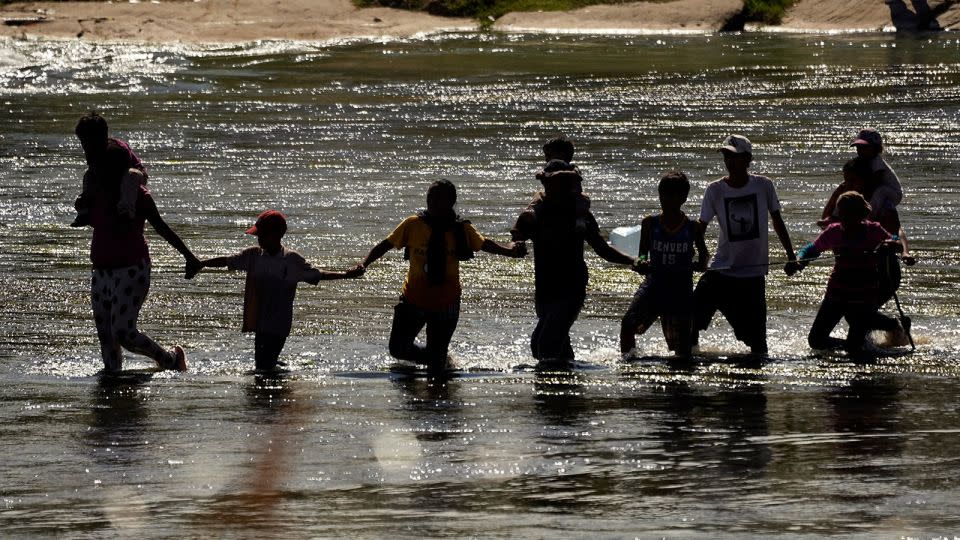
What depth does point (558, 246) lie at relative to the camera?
1018 cm

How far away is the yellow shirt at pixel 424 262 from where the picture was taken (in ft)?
32.8

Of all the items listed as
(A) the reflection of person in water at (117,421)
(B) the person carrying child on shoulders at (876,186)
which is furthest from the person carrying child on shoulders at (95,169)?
(B) the person carrying child on shoulders at (876,186)

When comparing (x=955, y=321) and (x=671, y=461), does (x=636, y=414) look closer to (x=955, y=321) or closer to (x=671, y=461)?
(x=671, y=461)

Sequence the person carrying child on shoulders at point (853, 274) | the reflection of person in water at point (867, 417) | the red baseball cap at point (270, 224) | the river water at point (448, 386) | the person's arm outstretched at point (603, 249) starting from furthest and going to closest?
1. the person carrying child on shoulders at point (853, 274)
2. the person's arm outstretched at point (603, 249)
3. the red baseball cap at point (270, 224)
4. the reflection of person in water at point (867, 417)
5. the river water at point (448, 386)

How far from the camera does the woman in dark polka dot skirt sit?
31.5 ft

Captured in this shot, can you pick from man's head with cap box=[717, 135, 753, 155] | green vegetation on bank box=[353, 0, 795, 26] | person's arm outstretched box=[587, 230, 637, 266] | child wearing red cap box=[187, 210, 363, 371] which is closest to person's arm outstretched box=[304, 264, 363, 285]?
child wearing red cap box=[187, 210, 363, 371]

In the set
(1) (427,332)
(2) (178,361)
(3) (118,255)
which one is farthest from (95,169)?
(1) (427,332)

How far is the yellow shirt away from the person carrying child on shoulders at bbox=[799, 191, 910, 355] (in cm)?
206

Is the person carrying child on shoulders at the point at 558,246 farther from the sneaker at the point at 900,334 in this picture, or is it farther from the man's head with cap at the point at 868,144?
the sneaker at the point at 900,334

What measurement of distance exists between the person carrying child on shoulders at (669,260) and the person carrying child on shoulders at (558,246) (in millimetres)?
196

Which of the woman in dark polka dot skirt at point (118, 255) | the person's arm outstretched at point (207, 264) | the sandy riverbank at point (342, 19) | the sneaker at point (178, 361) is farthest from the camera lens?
the sandy riverbank at point (342, 19)

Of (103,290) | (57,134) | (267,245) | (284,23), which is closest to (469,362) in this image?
(267,245)

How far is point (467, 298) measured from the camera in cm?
1286

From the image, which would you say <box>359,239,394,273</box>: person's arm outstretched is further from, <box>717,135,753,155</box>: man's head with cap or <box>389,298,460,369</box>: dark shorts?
<box>717,135,753,155</box>: man's head with cap
